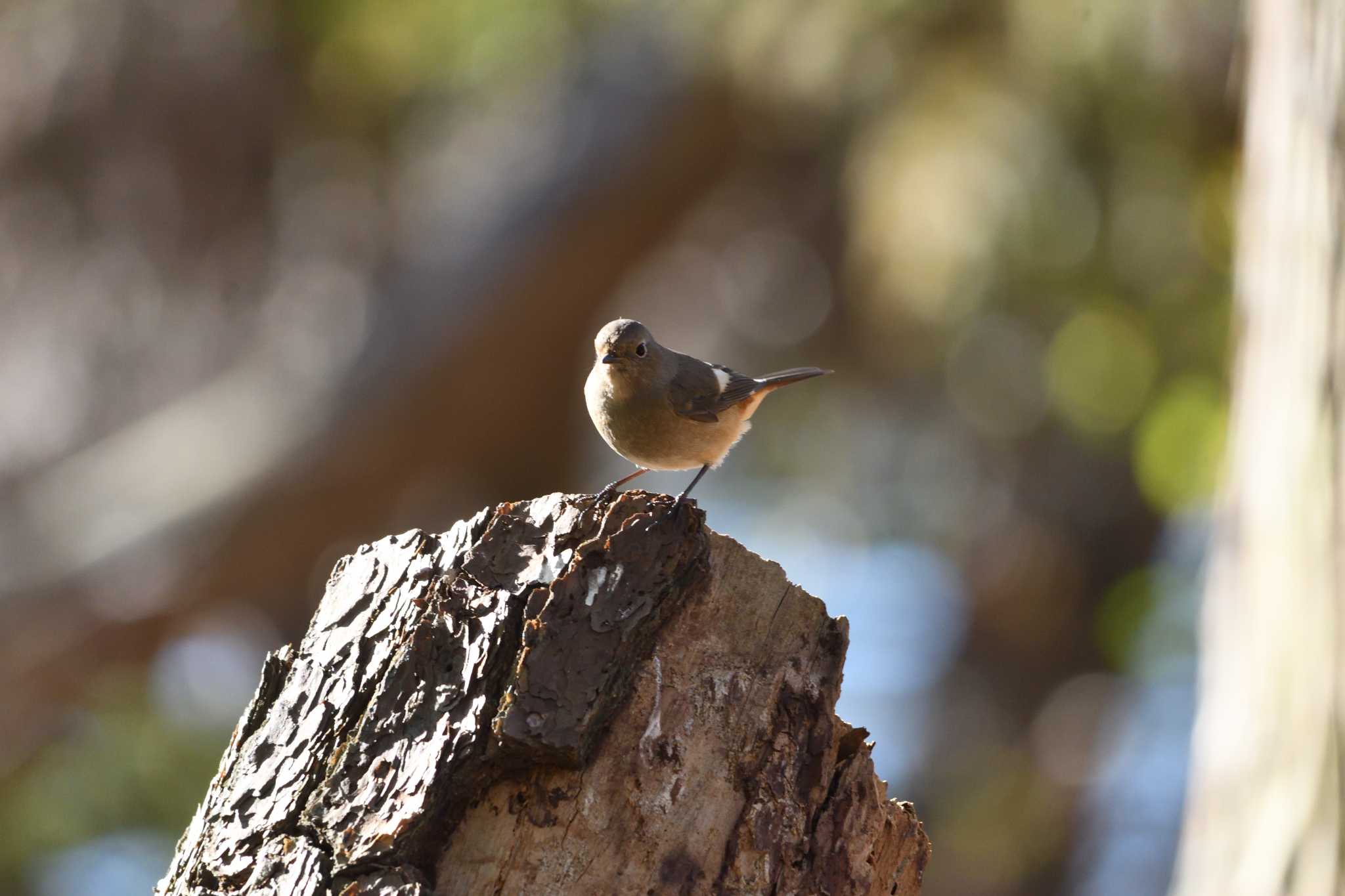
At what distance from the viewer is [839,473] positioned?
11.4 meters

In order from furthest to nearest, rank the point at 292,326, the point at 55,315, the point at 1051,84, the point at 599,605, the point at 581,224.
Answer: the point at 55,315 < the point at 292,326 < the point at 581,224 < the point at 1051,84 < the point at 599,605

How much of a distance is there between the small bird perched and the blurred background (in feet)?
13.6

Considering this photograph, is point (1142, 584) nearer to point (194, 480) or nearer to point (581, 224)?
point (581, 224)

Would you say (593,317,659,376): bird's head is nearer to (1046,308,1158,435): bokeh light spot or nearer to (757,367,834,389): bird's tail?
(757,367,834,389): bird's tail

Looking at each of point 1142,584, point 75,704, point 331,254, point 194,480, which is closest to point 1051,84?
point 1142,584

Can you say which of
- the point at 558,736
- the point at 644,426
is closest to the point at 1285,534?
the point at 558,736

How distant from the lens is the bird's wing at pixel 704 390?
162 inches

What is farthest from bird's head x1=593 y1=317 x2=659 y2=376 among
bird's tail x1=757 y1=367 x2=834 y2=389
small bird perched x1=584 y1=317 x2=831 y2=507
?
bird's tail x1=757 y1=367 x2=834 y2=389

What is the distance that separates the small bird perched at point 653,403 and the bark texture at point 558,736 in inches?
59.4

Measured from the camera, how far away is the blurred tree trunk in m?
2.22

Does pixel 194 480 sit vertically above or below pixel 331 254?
below

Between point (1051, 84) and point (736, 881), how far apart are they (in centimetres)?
654

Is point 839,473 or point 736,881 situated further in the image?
point 839,473

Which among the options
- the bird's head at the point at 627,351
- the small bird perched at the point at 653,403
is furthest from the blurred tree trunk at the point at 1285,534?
the bird's head at the point at 627,351
